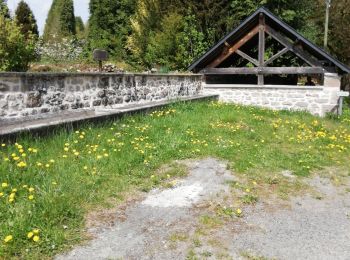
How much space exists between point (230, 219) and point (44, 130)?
12.1 feet

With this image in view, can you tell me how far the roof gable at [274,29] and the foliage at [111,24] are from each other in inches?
729

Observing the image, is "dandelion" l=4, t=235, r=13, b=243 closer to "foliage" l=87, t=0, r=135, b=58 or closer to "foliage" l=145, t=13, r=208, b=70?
"foliage" l=145, t=13, r=208, b=70

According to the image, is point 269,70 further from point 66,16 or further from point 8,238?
point 66,16

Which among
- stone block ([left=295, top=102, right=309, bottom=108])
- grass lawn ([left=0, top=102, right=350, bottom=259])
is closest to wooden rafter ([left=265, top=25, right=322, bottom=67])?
stone block ([left=295, top=102, right=309, bottom=108])

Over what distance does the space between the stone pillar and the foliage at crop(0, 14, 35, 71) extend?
35.7ft

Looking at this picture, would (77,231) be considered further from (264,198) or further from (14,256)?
(264,198)

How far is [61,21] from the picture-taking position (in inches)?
1467

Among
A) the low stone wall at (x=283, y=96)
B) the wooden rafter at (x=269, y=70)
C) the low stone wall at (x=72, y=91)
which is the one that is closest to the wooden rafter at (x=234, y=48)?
the wooden rafter at (x=269, y=70)

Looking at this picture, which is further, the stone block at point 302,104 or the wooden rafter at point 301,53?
the stone block at point 302,104

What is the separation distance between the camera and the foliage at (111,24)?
33469 mm

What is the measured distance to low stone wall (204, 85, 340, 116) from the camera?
14367mm

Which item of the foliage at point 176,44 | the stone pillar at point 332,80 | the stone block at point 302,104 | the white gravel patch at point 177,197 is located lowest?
the white gravel patch at point 177,197

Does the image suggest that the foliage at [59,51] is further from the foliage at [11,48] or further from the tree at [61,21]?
the foliage at [11,48]

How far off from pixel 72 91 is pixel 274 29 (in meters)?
9.75
